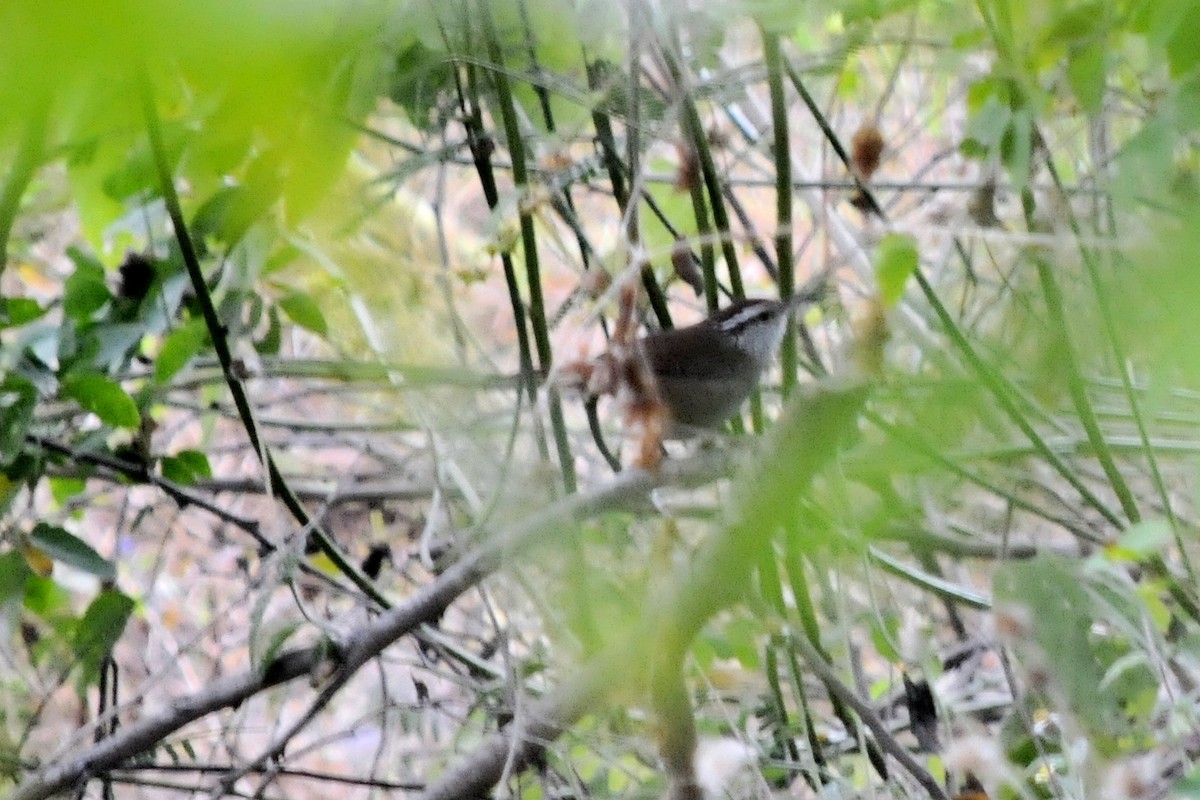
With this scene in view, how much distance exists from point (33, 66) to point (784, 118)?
3.18 ft

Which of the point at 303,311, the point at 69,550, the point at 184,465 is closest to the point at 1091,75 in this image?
the point at 303,311

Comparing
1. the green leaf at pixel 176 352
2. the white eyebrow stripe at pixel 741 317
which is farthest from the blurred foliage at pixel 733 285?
the white eyebrow stripe at pixel 741 317

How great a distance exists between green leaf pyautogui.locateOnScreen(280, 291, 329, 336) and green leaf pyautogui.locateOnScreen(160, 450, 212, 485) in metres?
0.27

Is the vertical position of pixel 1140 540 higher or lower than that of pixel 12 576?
lower

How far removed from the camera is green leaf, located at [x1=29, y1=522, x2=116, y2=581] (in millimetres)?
1465

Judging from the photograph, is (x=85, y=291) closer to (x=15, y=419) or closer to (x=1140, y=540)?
(x=15, y=419)

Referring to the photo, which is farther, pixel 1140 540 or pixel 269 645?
pixel 269 645

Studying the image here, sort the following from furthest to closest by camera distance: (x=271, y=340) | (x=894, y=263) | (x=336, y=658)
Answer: (x=271, y=340) → (x=336, y=658) → (x=894, y=263)

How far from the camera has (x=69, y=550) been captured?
1.47m

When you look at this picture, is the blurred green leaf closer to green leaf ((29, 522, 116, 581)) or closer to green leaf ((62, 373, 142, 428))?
green leaf ((62, 373, 142, 428))

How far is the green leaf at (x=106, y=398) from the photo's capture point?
4.49ft

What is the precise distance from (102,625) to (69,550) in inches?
4.8

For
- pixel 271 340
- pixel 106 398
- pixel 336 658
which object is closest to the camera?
pixel 336 658

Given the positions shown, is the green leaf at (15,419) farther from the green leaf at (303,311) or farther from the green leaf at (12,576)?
the green leaf at (303,311)
